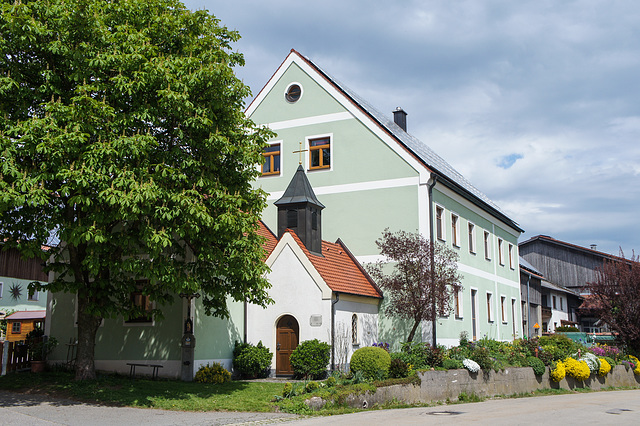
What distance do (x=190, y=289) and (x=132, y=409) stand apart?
296cm

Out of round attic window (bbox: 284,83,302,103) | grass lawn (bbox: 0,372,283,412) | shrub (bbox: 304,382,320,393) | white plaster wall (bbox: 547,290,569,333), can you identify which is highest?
round attic window (bbox: 284,83,302,103)

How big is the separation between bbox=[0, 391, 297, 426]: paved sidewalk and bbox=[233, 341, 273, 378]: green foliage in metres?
6.62

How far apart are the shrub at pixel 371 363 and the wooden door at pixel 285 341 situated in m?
4.38

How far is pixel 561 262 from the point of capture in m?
57.7

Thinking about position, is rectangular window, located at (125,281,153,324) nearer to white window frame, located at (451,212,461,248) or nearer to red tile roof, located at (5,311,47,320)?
white window frame, located at (451,212,461,248)

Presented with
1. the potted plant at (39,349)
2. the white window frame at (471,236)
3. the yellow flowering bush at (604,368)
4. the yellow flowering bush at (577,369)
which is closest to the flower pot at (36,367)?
the potted plant at (39,349)

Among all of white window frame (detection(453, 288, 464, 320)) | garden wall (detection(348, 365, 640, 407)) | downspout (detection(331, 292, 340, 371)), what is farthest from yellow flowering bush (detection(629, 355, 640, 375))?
downspout (detection(331, 292, 340, 371))

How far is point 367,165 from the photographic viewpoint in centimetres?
2609

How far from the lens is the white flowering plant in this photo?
18516 millimetres

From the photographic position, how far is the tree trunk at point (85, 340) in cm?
1598

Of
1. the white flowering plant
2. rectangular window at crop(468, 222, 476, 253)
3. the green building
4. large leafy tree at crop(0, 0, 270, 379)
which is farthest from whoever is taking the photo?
rectangular window at crop(468, 222, 476, 253)

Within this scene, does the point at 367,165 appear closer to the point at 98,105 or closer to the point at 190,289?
the point at 190,289

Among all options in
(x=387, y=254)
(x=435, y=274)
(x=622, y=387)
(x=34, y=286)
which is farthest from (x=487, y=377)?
(x=34, y=286)

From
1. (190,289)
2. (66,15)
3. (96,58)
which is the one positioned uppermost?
(66,15)
